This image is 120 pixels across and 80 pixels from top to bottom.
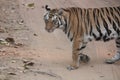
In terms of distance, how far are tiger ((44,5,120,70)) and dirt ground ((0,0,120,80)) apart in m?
0.32

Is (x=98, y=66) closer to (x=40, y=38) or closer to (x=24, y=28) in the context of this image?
(x=40, y=38)

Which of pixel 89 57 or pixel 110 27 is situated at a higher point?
pixel 110 27

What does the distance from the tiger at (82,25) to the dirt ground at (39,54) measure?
317 mm

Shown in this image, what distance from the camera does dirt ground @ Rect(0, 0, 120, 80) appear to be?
7.71m

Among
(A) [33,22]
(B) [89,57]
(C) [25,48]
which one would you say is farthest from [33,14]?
(B) [89,57]

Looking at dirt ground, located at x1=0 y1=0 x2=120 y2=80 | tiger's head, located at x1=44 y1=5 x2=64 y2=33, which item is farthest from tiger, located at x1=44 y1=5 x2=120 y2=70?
dirt ground, located at x1=0 y1=0 x2=120 y2=80

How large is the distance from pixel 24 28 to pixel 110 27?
340 cm

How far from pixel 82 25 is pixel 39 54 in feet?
3.85

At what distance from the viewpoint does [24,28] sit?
442 inches

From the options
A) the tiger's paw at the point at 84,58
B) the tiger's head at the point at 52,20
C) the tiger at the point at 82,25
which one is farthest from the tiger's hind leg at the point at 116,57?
the tiger's head at the point at 52,20

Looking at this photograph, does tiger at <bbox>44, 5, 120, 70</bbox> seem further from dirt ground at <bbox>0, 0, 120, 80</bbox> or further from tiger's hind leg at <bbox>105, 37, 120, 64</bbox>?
dirt ground at <bbox>0, 0, 120, 80</bbox>

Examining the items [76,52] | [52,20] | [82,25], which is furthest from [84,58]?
[52,20]

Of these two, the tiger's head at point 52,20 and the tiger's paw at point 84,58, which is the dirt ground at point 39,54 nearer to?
the tiger's paw at point 84,58

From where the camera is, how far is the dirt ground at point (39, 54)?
25.3ft
